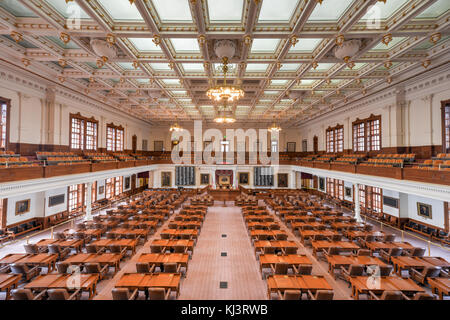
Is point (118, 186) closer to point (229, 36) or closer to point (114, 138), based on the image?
point (114, 138)

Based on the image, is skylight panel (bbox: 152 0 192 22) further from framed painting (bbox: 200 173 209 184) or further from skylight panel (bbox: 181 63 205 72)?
framed painting (bbox: 200 173 209 184)

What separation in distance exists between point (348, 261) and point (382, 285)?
1307 mm

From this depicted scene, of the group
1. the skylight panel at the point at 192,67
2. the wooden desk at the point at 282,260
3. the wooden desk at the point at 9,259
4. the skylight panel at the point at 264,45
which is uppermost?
the skylight panel at the point at 192,67

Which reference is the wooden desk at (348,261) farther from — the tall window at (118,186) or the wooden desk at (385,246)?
the tall window at (118,186)

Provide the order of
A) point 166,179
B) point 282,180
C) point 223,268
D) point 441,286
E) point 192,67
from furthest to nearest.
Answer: point 282,180 → point 166,179 → point 192,67 → point 223,268 → point 441,286

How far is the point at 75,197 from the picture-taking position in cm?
1499

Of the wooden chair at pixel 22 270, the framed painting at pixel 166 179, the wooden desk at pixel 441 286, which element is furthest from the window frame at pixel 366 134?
the framed painting at pixel 166 179

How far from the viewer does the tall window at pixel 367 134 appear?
1473 centimetres

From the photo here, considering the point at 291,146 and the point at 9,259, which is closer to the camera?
the point at 9,259

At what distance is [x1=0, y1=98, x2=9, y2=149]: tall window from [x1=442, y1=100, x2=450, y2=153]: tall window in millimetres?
21860

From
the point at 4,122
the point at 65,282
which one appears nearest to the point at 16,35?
the point at 4,122

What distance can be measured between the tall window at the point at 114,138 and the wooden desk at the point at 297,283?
19340mm

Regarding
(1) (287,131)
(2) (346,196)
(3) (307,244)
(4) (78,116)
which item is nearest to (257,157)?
(1) (287,131)
